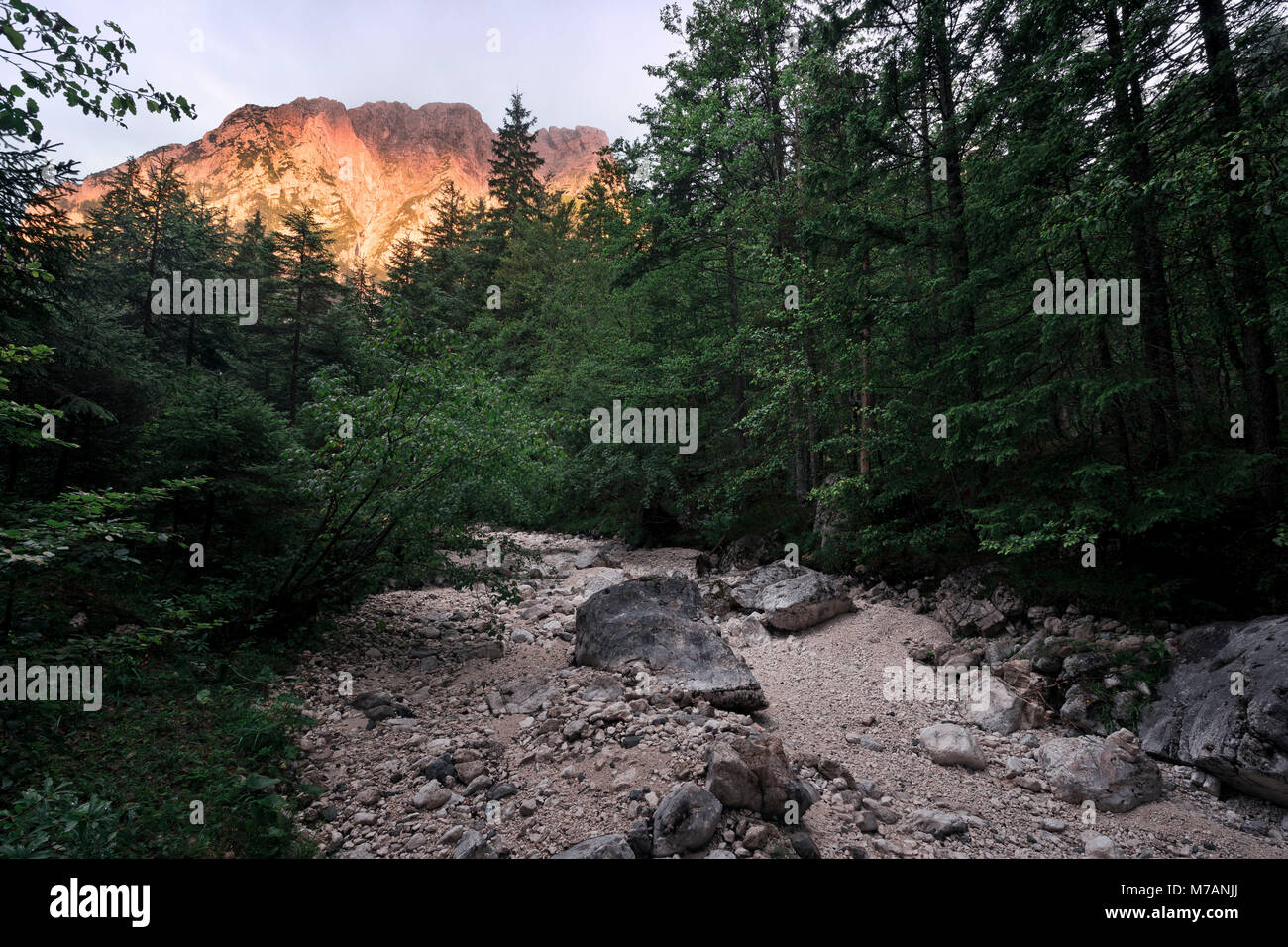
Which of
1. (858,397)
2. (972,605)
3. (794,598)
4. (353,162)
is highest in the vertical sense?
(353,162)

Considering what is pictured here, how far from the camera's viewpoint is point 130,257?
66.8 ft

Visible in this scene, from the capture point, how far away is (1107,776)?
458 cm

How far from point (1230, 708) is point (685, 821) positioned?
17.7ft

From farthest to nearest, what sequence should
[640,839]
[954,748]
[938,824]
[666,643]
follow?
[666,643]
[954,748]
[938,824]
[640,839]

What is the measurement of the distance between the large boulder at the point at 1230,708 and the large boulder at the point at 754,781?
155 inches

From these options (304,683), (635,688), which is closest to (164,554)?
(304,683)

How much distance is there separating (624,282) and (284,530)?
12.9 meters

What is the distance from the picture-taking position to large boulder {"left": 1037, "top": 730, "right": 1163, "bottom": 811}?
4.46 m

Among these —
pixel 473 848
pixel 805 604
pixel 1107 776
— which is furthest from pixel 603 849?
pixel 805 604

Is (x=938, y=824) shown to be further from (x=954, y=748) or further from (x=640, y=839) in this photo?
(x=640, y=839)

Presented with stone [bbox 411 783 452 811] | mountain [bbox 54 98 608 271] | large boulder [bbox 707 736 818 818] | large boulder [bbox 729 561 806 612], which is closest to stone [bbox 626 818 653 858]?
large boulder [bbox 707 736 818 818]

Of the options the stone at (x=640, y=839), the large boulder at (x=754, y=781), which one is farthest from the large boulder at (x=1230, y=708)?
the stone at (x=640, y=839)

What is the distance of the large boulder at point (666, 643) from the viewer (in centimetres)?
623

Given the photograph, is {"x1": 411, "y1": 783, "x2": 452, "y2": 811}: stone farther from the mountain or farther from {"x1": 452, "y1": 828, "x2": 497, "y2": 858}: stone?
the mountain
